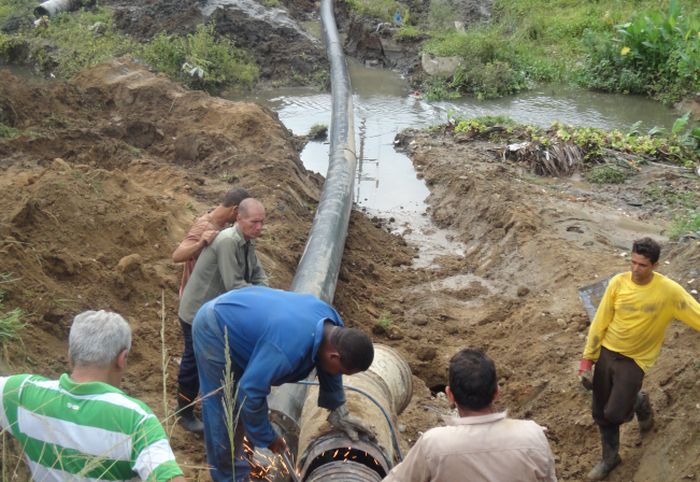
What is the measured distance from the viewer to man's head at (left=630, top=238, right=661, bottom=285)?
181 inches

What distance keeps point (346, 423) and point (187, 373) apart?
140 cm

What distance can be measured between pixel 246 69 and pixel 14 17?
25.8 ft

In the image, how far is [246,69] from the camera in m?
17.2

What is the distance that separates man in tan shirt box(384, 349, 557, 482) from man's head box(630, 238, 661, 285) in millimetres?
2081

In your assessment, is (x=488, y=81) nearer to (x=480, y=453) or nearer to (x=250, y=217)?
(x=250, y=217)

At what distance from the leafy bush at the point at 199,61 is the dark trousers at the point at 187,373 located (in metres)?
11.5

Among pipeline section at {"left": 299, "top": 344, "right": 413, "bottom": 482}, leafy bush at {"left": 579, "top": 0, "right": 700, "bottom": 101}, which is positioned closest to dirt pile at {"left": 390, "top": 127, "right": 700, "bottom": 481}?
pipeline section at {"left": 299, "top": 344, "right": 413, "bottom": 482}

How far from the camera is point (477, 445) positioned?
2.86 metres

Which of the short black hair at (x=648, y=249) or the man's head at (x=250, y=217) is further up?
the short black hair at (x=648, y=249)

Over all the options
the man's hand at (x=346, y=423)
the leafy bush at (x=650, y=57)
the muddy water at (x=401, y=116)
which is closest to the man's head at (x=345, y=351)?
the man's hand at (x=346, y=423)

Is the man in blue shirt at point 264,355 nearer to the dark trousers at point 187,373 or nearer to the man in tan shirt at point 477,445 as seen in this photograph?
the man in tan shirt at point 477,445

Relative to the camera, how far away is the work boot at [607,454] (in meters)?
5.20

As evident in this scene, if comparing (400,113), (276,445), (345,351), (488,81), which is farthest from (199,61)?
(345,351)

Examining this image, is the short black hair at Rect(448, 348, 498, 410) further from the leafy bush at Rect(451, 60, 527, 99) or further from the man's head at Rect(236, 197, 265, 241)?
the leafy bush at Rect(451, 60, 527, 99)
